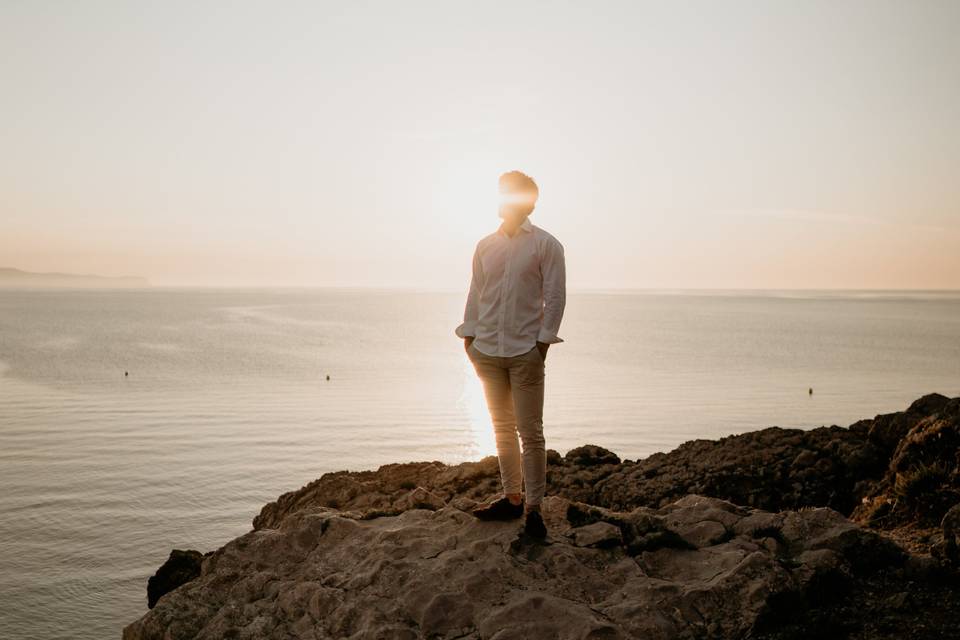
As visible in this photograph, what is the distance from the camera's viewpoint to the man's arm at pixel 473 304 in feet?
23.3

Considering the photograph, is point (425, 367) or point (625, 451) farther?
point (425, 367)

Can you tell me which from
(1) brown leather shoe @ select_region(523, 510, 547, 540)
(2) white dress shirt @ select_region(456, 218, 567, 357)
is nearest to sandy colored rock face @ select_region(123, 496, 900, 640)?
(1) brown leather shoe @ select_region(523, 510, 547, 540)

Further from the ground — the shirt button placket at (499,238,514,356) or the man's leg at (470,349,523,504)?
the shirt button placket at (499,238,514,356)

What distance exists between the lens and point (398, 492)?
12.7 m

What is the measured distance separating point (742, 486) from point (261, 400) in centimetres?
3007

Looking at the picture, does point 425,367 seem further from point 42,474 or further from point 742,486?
point 742,486

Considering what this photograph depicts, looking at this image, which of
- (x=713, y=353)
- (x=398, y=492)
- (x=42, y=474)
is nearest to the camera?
(x=398, y=492)

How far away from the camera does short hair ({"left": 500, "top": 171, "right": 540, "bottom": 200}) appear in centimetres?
684

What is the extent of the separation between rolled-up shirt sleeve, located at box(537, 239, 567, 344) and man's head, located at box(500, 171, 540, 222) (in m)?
0.39

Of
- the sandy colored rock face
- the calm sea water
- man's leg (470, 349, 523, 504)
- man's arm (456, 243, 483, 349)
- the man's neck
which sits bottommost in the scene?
the calm sea water

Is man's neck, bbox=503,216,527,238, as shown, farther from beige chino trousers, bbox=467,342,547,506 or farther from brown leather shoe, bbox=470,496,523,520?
brown leather shoe, bbox=470,496,523,520

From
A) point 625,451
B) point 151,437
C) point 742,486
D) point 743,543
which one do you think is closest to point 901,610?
point 743,543

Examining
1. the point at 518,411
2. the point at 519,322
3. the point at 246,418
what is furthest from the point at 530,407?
the point at 246,418

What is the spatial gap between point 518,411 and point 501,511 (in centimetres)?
127
